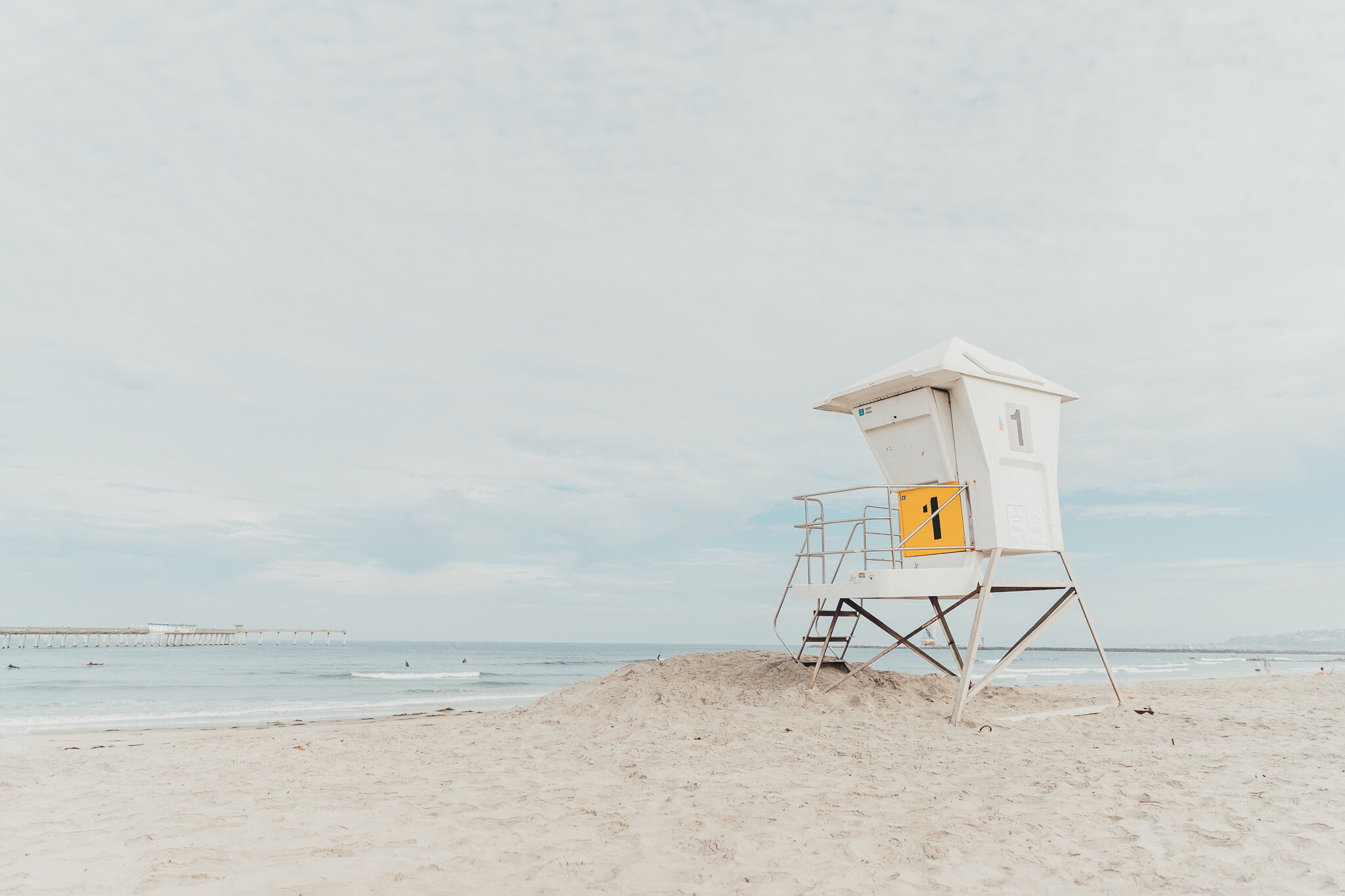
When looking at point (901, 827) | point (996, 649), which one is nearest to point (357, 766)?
point (901, 827)

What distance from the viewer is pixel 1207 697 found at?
13.1m

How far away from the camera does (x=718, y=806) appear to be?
18.9 ft

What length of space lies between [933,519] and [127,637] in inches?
4289

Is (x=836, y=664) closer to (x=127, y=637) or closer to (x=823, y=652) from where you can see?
(x=823, y=652)

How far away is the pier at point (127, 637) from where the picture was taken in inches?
3268

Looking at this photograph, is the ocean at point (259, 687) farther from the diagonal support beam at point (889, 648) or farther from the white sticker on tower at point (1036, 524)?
the white sticker on tower at point (1036, 524)

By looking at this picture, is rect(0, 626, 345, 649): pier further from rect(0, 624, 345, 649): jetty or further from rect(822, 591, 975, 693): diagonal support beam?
rect(822, 591, 975, 693): diagonal support beam

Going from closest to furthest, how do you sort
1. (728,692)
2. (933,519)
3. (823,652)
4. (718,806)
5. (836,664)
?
(718,806), (933,519), (728,692), (823,652), (836,664)

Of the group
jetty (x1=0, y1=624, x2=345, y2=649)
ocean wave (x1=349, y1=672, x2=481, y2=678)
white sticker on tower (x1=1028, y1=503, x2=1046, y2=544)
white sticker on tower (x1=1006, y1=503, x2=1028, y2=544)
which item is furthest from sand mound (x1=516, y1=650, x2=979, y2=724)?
jetty (x1=0, y1=624, x2=345, y2=649)

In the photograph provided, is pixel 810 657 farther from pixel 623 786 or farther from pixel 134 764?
pixel 134 764

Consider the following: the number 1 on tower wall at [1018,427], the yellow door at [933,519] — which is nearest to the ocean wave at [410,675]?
the yellow door at [933,519]

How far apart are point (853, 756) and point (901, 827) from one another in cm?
235

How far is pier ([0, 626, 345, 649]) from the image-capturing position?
83.0 meters

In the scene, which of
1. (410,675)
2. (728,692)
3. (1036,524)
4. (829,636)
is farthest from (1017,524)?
(410,675)
